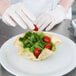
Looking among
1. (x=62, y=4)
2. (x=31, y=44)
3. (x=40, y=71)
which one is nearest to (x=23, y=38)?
(x=31, y=44)

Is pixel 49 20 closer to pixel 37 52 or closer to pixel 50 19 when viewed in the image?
pixel 50 19

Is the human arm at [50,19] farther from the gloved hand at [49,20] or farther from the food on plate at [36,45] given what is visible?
the food on plate at [36,45]

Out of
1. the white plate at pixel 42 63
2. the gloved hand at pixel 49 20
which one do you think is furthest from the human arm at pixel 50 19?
the white plate at pixel 42 63

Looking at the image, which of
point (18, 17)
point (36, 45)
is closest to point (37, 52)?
point (36, 45)

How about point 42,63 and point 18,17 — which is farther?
point 18,17

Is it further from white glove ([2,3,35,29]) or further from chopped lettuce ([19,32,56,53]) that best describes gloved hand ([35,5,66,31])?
chopped lettuce ([19,32,56,53])

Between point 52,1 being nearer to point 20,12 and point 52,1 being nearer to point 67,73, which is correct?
point 20,12
